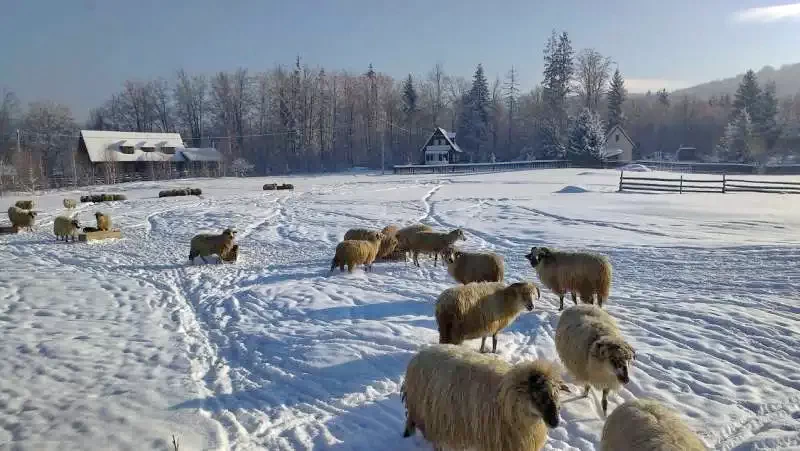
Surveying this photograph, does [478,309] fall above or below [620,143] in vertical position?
below

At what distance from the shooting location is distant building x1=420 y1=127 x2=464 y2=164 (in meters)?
79.6

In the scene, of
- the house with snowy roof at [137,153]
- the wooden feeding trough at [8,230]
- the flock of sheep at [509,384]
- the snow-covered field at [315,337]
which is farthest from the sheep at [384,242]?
the house with snowy roof at [137,153]

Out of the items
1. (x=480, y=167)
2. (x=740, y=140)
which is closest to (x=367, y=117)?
(x=480, y=167)

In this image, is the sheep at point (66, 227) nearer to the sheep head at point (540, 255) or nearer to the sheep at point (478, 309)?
the sheep head at point (540, 255)

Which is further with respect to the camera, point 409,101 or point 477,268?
point 409,101

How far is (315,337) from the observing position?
9.16 meters

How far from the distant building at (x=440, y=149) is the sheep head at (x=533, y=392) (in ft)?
249

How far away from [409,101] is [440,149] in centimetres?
1575

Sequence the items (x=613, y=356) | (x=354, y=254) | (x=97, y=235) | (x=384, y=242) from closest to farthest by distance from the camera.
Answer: (x=613, y=356) → (x=354, y=254) → (x=384, y=242) → (x=97, y=235)

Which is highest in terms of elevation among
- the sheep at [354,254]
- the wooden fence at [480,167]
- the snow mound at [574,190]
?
the wooden fence at [480,167]

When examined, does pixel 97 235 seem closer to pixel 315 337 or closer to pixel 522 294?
pixel 315 337

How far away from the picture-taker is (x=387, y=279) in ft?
44.9

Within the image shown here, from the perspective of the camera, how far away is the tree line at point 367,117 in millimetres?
85438

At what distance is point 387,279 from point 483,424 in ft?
29.4
